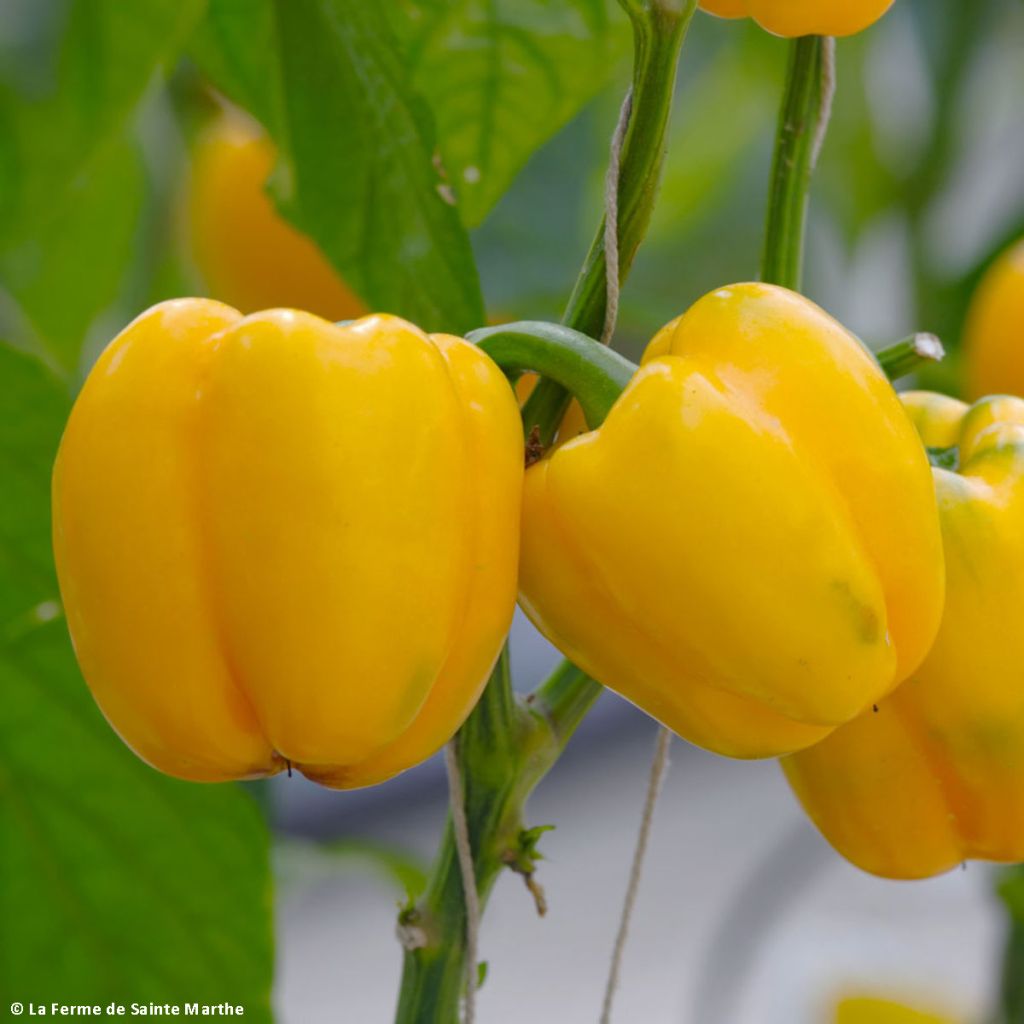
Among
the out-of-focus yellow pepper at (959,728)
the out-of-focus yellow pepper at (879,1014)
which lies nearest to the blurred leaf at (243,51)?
the out-of-focus yellow pepper at (959,728)

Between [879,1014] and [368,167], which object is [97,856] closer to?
[368,167]

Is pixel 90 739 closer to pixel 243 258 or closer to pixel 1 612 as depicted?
pixel 1 612

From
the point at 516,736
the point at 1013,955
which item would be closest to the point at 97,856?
the point at 516,736

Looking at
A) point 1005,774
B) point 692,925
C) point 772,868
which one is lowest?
point 692,925

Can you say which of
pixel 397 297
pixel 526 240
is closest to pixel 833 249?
pixel 526 240

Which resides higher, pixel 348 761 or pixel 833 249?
pixel 348 761

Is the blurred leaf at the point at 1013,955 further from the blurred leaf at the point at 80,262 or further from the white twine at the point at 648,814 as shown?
the blurred leaf at the point at 80,262

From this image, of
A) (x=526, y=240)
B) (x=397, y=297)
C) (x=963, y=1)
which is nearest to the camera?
(x=397, y=297)
